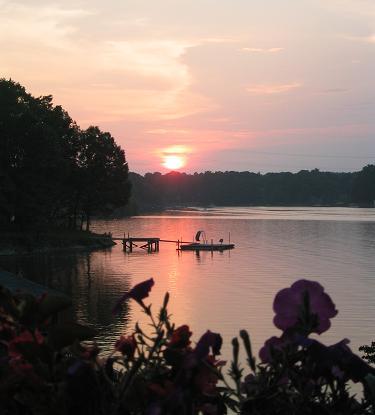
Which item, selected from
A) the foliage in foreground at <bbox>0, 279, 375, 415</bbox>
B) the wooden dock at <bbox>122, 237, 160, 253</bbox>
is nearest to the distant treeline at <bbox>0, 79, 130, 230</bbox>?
the wooden dock at <bbox>122, 237, 160, 253</bbox>

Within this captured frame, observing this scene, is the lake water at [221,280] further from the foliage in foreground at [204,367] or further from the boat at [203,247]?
the foliage in foreground at [204,367]

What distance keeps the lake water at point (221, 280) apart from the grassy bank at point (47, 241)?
6.37ft

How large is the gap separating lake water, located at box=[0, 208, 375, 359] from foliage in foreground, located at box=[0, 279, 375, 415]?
86.2 ft

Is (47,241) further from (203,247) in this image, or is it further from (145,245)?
(203,247)

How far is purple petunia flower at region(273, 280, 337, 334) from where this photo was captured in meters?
2.11

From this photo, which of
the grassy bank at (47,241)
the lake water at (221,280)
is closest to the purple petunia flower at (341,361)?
the lake water at (221,280)

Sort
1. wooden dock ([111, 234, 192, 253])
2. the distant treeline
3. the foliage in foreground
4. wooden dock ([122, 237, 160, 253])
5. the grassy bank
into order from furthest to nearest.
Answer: wooden dock ([122, 237, 160, 253]) < wooden dock ([111, 234, 192, 253]) < the grassy bank < the distant treeline < the foliage in foreground

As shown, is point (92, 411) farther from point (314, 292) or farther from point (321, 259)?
point (321, 259)

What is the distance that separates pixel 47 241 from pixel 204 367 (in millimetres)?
75144

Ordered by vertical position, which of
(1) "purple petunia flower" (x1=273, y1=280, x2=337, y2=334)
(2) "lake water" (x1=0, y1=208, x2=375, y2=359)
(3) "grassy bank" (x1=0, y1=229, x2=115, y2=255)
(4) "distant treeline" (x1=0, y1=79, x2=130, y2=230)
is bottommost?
(2) "lake water" (x1=0, y1=208, x2=375, y2=359)

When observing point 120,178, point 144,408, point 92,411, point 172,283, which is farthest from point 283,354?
point 120,178

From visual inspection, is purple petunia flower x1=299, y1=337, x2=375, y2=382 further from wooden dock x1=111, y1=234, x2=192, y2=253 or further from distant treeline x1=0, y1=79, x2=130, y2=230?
wooden dock x1=111, y1=234, x2=192, y2=253

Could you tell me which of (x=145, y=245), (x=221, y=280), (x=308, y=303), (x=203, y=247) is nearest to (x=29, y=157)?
(x=145, y=245)

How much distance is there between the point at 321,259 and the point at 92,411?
73685 mm
